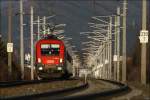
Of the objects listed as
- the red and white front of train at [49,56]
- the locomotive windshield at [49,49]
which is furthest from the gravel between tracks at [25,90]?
the locomotive windshield at [49,49]

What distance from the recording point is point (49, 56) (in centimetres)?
5038

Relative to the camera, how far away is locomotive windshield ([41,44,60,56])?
50.2 metres

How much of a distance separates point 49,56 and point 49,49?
1.89 ft

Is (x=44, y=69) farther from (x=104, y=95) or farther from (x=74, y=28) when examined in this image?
(x=74, y=28)

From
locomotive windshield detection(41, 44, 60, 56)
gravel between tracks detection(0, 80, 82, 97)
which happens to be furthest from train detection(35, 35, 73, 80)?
gravel between tracks detection(0, 80, 82, 97)

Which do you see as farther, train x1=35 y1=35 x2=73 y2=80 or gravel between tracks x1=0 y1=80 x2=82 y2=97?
train x1=35 y1=35 x2=73 y2=80

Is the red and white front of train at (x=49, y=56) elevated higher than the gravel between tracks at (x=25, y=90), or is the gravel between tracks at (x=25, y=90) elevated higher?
the red and white front of train at (x=49, y=56)

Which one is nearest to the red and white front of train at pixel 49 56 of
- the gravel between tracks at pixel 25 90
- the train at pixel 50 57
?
the train at pixel 50 57

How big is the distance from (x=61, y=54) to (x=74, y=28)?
492 ft

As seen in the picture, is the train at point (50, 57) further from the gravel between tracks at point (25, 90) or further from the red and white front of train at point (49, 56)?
the gravel between tracks at point (25, 90)

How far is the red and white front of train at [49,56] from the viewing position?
50.2 metres

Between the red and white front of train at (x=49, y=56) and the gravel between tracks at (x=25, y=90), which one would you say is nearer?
the gravel between tracks at (x=25, y=90)

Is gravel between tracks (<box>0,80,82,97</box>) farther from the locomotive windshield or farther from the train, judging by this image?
the locomotive windshield

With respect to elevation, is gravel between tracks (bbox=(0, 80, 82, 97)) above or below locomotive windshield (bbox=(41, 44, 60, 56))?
below
